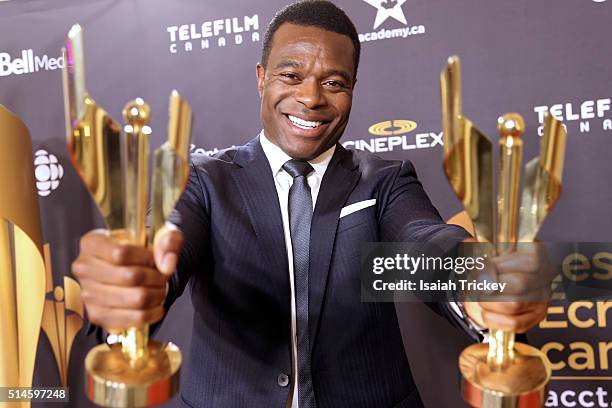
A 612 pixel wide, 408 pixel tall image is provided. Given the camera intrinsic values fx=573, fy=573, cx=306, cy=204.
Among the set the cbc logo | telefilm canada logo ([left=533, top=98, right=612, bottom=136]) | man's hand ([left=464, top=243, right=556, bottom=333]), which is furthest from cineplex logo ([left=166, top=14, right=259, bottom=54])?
man's hand ([left=464, top=243, right=556, bottom=333])

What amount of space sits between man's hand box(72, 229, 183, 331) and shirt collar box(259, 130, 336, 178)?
1.74ft

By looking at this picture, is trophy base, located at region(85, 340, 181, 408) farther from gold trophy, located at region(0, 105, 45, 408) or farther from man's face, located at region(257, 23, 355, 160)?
gold trophy, located at region(0, 105, 45, 408)

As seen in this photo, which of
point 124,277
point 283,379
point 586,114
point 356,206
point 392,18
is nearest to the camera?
point 124,277

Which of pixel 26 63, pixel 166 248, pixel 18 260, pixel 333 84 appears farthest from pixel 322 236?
pixel 26 63

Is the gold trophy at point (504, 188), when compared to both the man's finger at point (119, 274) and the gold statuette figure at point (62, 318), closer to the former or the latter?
the man's finger at point (119, 274)

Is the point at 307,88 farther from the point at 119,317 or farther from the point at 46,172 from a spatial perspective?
the point at 46,172

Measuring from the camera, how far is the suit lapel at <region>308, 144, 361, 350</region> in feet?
3.23

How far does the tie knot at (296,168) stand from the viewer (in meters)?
1.04

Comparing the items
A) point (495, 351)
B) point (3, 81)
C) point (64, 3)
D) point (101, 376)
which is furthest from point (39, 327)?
point (495, 351)

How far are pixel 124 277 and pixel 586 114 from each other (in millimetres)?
1286

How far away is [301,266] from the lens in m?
0.99

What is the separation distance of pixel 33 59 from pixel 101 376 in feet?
4.86

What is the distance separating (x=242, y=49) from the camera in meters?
1.63

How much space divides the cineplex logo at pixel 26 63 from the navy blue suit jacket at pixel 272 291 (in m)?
0.93
